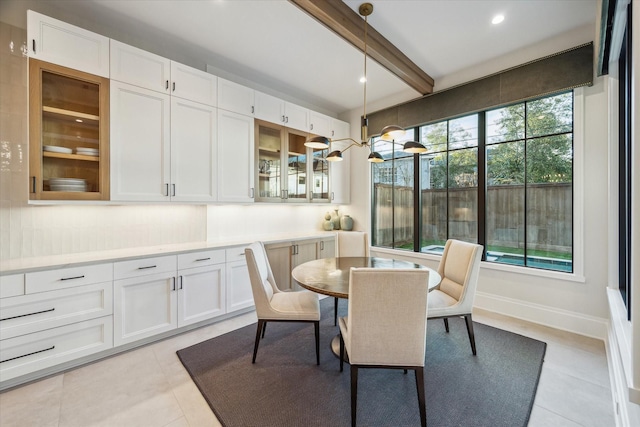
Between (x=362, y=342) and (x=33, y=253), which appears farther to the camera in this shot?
(x=33, y=253)

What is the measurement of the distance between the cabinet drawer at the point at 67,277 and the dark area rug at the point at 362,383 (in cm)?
95

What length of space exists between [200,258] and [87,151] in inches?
54.5

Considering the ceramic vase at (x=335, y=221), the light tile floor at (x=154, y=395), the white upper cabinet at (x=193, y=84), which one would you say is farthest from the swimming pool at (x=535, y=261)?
the white upper cabinet at (x=193, y=84)

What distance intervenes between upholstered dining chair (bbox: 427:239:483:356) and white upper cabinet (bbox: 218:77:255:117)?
2.90 m

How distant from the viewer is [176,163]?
2.84 m

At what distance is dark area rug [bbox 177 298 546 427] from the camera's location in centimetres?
165

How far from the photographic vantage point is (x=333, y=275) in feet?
7.20

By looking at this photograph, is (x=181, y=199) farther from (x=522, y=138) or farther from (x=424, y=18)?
(x=522, y=138)

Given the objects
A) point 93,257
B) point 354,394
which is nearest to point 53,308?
point 93,257

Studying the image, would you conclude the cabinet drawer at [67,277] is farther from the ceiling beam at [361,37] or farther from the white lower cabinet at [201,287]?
the ceiling beam at [361,37]

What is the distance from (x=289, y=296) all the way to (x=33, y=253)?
7.42 ft

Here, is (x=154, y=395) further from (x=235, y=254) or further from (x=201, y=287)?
(x=235, y=254)

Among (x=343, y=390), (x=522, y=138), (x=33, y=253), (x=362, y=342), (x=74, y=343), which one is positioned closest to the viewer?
(x=362, y=342)

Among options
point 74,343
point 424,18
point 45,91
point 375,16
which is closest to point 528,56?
point 424,18
